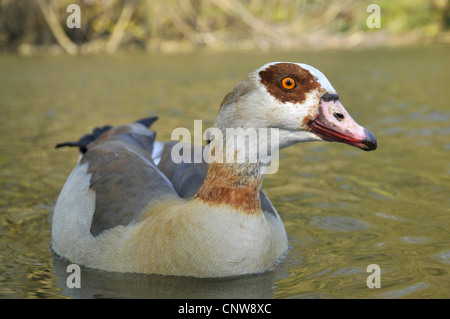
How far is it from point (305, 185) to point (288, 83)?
2.92 m

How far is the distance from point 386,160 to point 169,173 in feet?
10.3

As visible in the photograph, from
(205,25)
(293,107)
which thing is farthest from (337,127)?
(205,25)

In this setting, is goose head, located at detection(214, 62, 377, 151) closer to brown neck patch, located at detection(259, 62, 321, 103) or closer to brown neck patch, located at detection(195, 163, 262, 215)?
brown neck patch, located at detection(259, 62, 321, 103)

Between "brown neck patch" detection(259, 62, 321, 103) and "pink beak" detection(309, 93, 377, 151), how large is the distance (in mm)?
113

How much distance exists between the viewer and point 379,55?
60.7ft

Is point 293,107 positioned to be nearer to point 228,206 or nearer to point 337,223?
point 228,206

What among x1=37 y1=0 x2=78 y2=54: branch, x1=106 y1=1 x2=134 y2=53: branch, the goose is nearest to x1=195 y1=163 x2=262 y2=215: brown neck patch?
the goose

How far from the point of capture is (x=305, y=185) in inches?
Answer: 257

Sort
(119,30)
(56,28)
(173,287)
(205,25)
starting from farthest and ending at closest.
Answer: (205,25)
(119,30)
(56,28)
(173,287)

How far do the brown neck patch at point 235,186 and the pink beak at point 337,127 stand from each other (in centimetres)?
46

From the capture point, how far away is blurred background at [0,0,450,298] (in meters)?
4.20

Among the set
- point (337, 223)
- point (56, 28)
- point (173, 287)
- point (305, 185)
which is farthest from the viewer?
point (56, 28)

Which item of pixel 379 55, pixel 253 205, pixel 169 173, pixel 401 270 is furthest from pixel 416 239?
pixel 379 55
